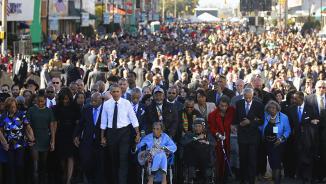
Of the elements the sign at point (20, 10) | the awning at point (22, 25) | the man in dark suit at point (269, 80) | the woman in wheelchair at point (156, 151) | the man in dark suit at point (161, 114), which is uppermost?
the sign at point (20, 10)

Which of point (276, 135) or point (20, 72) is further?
point (20, 72)

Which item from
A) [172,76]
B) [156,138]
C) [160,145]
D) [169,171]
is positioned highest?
[172,76]

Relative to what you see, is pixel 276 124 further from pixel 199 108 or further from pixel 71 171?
pixel 71 171

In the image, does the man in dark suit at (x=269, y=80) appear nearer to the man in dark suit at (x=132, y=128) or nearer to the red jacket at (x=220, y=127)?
the red jacket at (x=220, y=127)

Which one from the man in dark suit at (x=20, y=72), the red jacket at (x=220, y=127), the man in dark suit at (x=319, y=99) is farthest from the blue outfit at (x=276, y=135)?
the man in dark suit at (x=20, y=72)

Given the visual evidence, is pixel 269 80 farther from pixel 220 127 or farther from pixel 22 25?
pixel 22 25

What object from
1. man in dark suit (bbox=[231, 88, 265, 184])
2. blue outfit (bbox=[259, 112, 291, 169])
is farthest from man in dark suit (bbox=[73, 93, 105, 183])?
blue outfit (bbox=[259, 112, 291, 169])

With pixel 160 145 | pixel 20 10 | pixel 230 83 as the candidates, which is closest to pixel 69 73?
pixel 230 83

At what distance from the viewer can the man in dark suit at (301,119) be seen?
934cm

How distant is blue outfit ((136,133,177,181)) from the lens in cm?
852

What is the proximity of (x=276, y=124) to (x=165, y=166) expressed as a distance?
2.21 meters

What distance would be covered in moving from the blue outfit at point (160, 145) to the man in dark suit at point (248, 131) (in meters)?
1.23

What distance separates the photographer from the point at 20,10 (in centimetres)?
4084

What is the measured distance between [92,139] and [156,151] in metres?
1.26
